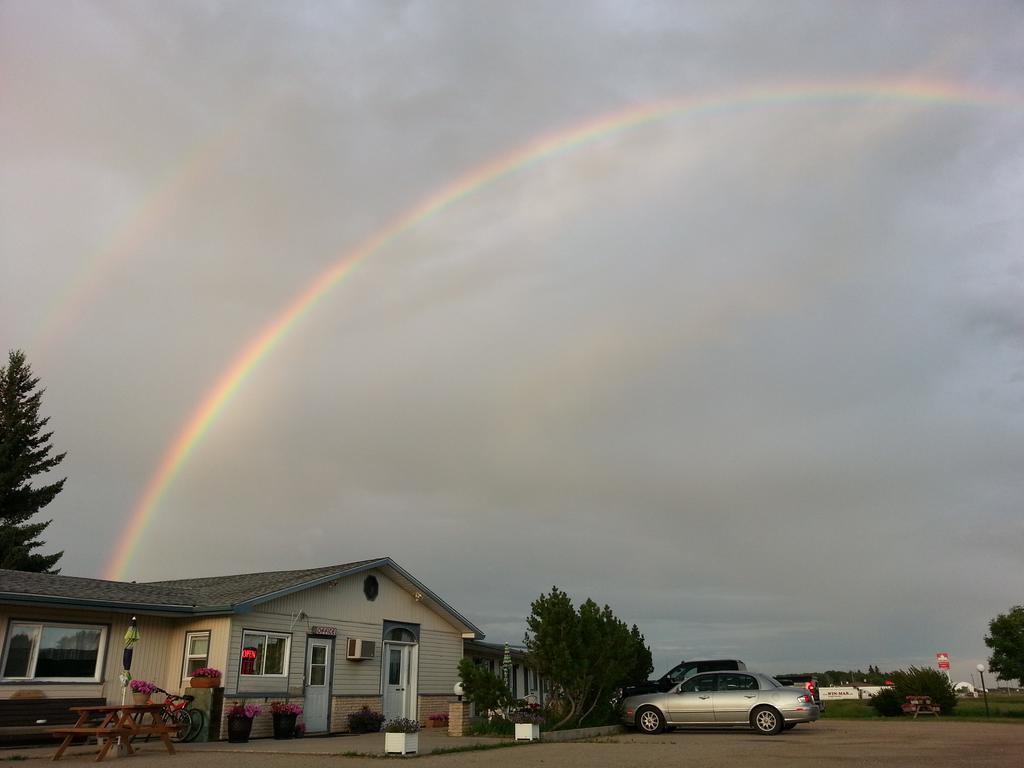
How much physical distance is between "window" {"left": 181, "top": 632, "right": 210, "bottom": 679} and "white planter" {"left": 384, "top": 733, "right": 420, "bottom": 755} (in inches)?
260

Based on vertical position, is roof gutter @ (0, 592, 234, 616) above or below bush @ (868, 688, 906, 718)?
above

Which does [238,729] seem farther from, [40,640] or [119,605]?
[40,640]

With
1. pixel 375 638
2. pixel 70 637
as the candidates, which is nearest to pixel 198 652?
pixel 70 637

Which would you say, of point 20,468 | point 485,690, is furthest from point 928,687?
point 20,468

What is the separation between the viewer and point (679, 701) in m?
19.1

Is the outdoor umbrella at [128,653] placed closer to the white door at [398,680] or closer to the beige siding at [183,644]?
the beige siding at [183,644]

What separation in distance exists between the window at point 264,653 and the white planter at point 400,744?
235 inches

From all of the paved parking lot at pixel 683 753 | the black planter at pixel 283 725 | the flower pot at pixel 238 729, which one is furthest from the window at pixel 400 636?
the flower pot at pixel 238 729

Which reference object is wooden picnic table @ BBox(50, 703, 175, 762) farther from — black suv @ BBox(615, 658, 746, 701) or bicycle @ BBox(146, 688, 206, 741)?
black suv @ BBox(615, 658, 746, 701)

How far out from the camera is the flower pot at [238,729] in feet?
55.9

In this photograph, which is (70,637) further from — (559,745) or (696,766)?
(696,766)

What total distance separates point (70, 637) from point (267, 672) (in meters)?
4.29

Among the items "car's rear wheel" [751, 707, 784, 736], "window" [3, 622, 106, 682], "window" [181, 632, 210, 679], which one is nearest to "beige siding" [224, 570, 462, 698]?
"window" [181, 632, 210, 679]

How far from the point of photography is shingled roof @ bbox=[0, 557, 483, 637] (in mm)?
16484
